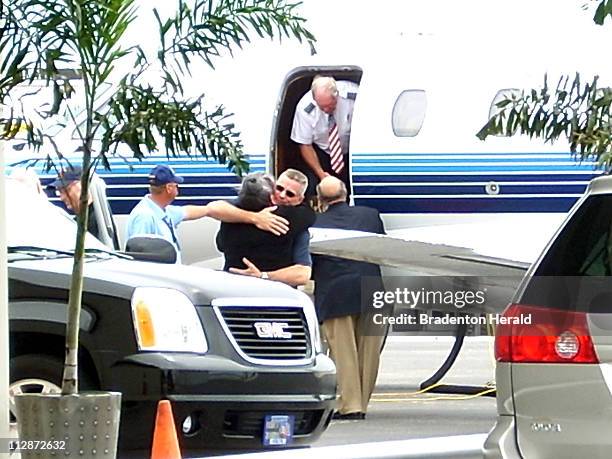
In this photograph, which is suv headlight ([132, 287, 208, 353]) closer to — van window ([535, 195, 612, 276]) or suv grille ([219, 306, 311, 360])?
suv grille ([219, 306, 311, 360])

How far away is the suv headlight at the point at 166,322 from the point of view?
8930 millimetres

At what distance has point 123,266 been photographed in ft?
31.1

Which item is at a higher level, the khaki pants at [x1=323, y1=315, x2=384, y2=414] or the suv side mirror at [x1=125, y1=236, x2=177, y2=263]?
the suv side mirror at [x1=125, y1=236, x2=177, y2=263]

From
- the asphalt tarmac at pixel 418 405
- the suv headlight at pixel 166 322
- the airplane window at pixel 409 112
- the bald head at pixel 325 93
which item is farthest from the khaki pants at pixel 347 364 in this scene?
the suv headlight at pixel 166 322

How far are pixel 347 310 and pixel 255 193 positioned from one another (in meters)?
1.07

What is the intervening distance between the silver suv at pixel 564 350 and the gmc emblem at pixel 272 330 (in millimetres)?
2910

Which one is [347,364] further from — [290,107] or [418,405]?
[290,107]

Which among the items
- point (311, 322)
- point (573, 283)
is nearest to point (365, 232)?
point (311, 322)

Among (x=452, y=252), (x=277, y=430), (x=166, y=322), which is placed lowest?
(x=452, y=252)

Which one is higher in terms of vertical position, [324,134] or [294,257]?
[324,134]

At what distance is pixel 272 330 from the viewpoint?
31.3 feet

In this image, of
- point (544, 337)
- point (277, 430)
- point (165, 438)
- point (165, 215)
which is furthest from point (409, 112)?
point (544, 337)

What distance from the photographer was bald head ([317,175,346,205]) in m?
13.1

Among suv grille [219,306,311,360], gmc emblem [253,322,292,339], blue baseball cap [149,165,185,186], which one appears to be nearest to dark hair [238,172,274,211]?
blue baseball cap [149,165,185,186]
